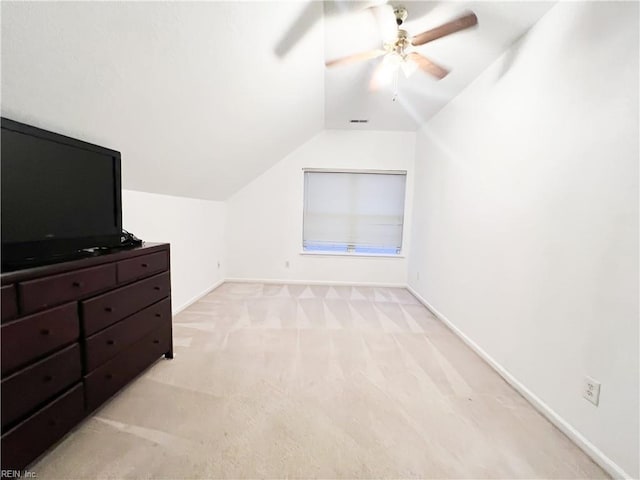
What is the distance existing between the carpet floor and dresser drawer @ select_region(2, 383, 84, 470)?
0.13 m

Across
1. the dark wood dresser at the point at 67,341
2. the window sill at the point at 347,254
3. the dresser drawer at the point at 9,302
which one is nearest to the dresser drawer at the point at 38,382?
the dark wood dresser at the point at 67,341

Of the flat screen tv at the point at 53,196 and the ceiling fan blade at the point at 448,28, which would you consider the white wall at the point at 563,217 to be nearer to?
the ceiling fan blade at the point at 448,28

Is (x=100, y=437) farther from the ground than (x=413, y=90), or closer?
closer

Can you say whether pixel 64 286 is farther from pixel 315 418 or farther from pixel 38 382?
pixel 315 418

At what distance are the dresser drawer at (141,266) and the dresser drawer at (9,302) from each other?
0.55 meters

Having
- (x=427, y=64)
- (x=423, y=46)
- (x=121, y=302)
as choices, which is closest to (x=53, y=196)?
(x=121, y=302)

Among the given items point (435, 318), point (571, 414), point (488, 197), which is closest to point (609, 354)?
point (571, 414)

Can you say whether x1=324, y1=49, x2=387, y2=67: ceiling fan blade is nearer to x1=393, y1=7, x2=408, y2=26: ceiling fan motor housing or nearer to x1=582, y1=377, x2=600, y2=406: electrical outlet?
x1=393, y1=7, x2=408, y2=26: ceiling fan motor housing

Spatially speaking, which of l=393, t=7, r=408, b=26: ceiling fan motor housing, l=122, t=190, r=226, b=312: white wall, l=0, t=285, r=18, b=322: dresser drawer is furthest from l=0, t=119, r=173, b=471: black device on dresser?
l=393, t=7, r=408, b=26: ceiling fan motor housing

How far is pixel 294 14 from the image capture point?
1750 millimetres

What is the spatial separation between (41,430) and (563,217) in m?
2.91

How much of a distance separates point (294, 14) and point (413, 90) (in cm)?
174

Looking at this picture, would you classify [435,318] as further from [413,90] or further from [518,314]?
[413,90]

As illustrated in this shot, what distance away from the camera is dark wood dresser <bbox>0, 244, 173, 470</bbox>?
3.54 ft
